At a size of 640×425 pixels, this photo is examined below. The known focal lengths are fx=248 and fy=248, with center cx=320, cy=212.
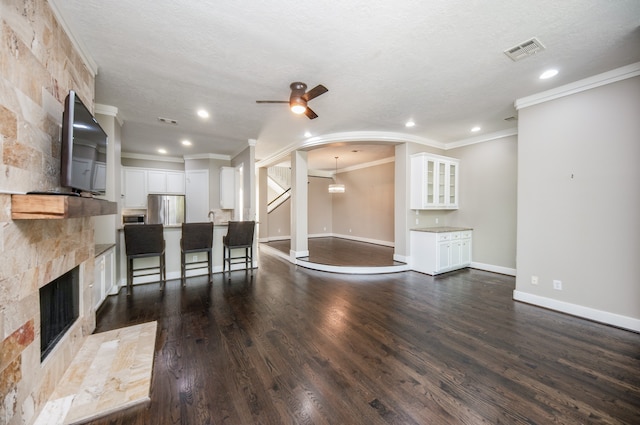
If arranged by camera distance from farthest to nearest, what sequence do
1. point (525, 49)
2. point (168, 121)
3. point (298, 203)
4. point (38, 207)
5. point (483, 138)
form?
point (298, 203)
point (483, 138)
point (168, 121)
point (525, 49)
point (38, 207)

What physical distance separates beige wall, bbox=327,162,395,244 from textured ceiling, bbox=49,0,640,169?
4150mm

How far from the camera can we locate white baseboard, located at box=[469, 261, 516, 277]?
4.83 meters

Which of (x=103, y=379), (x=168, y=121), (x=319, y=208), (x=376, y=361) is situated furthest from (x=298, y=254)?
(x=319, y=208)

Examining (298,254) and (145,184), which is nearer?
(298,254)

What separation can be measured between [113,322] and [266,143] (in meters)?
4.20

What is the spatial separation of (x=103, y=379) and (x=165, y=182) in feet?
19.4

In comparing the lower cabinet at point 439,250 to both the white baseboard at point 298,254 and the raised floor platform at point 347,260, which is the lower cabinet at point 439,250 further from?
the white baseboard at point 298,254

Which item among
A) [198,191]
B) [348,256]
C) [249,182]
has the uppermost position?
[249,182]

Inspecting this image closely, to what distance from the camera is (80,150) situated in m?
1.78

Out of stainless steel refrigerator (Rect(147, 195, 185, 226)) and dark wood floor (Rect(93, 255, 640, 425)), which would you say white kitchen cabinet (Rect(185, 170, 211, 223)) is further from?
dark wood floor (Rect(93, 255, 640, 425))

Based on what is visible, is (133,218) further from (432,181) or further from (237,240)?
(432,181)

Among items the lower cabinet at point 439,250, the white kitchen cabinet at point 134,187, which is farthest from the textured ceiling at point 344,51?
the white kitchen cabinet at point 134,187

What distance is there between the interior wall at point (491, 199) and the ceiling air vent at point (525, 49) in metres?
2.82

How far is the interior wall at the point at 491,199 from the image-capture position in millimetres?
4820
